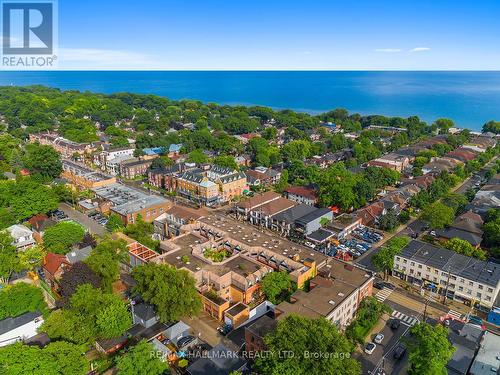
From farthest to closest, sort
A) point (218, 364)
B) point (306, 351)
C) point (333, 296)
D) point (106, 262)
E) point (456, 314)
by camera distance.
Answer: point (456, 314), point (106, 262), point (333, 296), point (218, 364), point (306, 351)

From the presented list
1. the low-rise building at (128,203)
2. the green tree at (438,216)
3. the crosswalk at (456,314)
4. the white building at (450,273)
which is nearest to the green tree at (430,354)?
the crosswalk at (456,314)

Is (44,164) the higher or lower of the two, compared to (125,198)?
higher

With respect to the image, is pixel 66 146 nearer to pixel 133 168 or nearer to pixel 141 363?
pixel 133 168

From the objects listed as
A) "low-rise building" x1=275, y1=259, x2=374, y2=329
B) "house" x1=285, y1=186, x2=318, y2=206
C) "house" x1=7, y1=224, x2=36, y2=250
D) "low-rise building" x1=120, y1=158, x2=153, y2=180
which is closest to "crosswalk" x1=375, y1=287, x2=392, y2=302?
"low-rise building" x1=275, y1=259, x2=374, y2=329

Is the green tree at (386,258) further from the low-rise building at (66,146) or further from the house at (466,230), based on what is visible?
the low-rise building at (66,146)

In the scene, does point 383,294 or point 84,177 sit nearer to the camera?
point 383,294

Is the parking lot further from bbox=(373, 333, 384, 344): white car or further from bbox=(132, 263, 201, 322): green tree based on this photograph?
bbox=(132, 263, 201, 322): green tree

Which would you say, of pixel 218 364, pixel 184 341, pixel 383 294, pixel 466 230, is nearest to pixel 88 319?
pixel 184 341

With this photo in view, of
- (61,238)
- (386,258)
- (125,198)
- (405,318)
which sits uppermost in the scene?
(125,198)
